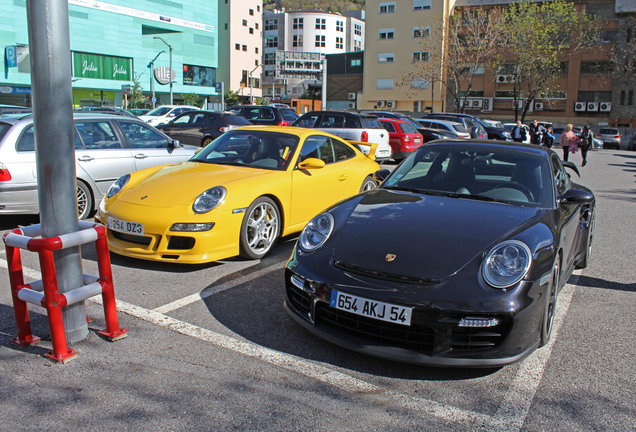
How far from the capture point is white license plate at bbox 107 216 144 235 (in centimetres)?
520

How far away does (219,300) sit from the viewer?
14.9 feet

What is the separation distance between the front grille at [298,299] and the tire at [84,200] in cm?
467

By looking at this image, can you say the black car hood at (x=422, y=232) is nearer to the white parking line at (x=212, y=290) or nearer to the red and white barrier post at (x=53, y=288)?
the white parking line at (x=212, y=290)

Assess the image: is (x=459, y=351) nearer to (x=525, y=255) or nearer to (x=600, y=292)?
(x=525, y=255)

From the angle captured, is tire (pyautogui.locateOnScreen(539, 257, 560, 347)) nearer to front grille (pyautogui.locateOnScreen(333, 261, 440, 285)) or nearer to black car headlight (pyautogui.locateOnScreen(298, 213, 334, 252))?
front grille (pyautogui.locateOnScreen(333, 261, 440, 285))

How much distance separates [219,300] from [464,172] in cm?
238

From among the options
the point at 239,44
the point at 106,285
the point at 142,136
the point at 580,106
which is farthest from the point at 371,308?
the point at 239,44

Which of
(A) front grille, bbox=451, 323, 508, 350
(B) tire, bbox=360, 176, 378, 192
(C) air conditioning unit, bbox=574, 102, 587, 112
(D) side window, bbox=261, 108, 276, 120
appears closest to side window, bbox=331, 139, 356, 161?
(B) tire, bbox=360, 176, 378, 192

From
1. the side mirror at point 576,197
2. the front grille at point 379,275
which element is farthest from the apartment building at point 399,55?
the front grille at point 379,275

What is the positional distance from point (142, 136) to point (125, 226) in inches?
144

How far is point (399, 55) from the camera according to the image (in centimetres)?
6425

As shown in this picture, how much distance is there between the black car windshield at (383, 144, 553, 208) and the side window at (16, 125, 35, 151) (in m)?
4.74

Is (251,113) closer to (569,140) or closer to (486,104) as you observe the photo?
(569,140)

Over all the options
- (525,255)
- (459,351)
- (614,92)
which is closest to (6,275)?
(459,351)
